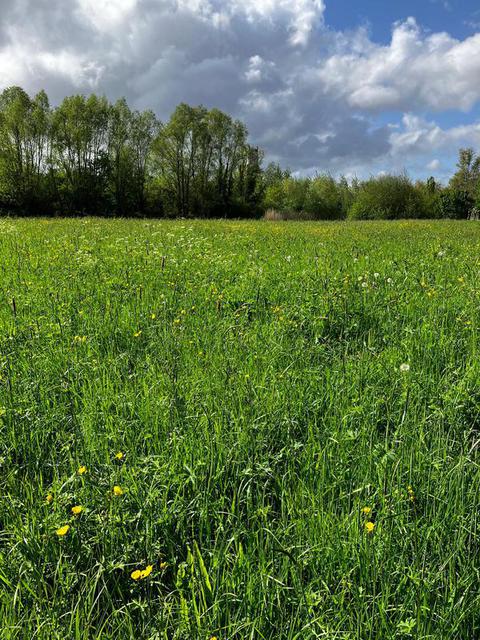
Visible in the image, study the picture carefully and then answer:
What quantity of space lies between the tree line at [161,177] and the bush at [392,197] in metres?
0.14

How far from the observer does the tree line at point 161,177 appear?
4606cm

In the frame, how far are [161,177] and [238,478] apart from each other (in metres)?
59.6

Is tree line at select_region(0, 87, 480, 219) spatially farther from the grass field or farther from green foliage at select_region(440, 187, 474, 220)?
the grass field

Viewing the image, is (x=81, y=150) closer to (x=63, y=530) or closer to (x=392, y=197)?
(x=392, y=197)

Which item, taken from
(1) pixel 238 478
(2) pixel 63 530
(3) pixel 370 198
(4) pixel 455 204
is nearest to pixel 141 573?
(2) pixel 63 530

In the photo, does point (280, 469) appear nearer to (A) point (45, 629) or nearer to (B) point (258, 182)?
(A) point (45, 629)

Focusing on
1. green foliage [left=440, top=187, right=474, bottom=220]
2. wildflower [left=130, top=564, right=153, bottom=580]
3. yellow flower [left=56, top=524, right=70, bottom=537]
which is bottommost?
A: wildflower [left=130, top=564, right=153, bottom=580]

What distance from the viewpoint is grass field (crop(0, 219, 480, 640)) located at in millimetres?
1713

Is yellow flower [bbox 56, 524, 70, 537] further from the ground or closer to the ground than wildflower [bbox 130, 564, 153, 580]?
further from the ground

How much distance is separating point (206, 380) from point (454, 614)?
2092 mm

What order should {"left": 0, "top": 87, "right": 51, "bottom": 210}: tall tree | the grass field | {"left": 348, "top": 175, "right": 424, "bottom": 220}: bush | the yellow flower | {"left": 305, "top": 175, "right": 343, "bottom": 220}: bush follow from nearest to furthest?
1. the grass field
2. the yellow flower
3. {"left": 0, "top": 87, "right": 51, "bottom": 210}: tall tree
4. {"left": 348, "top": 175, "right": 424, "bottom": 220}: bush
5. {"left": 305, "top": 175, "right": 343, "bottom": 220}: bush

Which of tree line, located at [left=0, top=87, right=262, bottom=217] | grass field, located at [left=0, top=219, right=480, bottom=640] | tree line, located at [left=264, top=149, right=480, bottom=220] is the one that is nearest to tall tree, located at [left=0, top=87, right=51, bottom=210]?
tree line, located at [left=0, top=87, right=262, bottom=217]

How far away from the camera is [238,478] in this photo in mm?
2463

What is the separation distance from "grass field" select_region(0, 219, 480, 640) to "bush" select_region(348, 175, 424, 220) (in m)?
59.1
